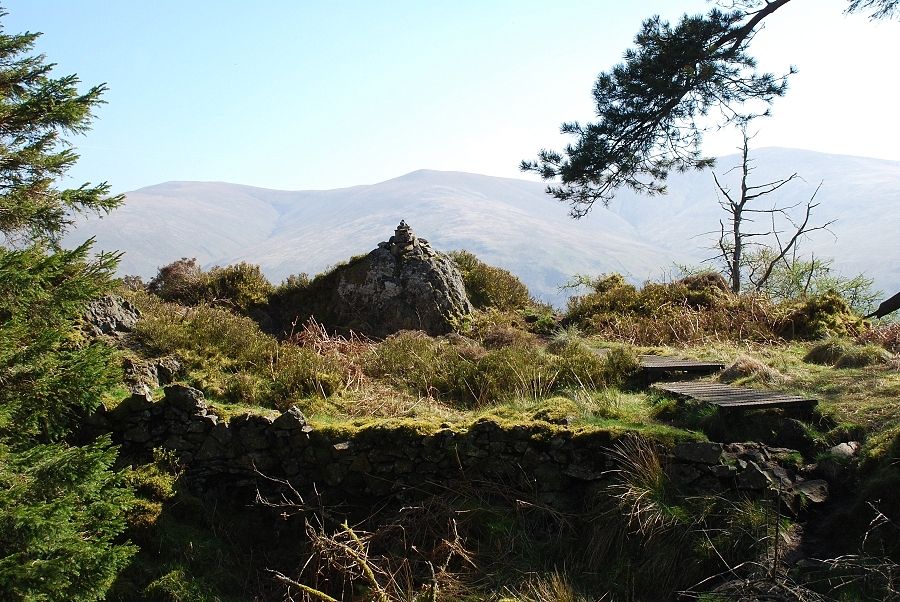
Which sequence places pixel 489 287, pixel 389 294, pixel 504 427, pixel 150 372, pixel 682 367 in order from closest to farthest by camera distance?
pixel 504 427, pixel 150 372, pixel 682 367, pixel 389 294, pixel 489 287

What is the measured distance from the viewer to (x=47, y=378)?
6051 mm

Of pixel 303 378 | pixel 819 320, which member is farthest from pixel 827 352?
pixel 303 378

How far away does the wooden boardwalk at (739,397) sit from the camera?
7391mm

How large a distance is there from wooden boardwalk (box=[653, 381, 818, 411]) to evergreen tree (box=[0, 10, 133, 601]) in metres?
5.60

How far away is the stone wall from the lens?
7.21 meters

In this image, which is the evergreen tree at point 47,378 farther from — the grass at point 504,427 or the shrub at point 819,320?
the shrub at point 819,320

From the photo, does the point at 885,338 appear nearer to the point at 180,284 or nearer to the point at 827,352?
the point at 827,352

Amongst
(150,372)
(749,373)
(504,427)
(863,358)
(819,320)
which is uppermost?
(819,320)

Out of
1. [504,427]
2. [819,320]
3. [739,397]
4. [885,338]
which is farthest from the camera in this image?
[819,320]

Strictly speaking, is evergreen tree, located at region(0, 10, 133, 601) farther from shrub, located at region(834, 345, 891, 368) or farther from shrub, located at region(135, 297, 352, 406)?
shrub, located at region(834, 345, 891, 368)

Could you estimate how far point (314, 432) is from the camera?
24.8 ft

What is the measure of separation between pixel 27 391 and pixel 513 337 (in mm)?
7506

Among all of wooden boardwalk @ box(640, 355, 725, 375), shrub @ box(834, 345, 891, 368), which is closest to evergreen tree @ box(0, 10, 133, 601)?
wooden boardwalk @ box(640, 355, 725, 375)

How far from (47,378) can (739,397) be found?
21.3 ft
